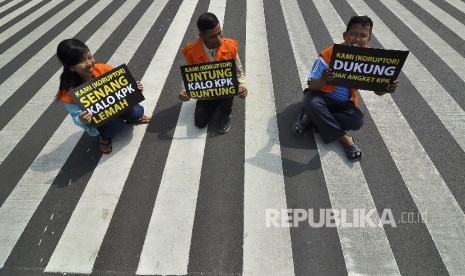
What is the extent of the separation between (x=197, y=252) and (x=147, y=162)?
1303 mm

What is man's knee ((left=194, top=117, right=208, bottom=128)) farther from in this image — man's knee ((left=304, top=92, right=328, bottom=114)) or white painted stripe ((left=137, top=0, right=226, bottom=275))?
man's knee ((left=304, top=92, right=328, bottom=114))

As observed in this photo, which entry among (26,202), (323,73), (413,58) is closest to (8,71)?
(26,202)

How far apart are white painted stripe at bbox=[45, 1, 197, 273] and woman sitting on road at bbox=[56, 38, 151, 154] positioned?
0.67 ft

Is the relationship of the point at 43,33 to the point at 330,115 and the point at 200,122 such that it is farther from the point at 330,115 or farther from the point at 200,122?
the point at 330,115

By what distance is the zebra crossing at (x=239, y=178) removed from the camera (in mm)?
2846

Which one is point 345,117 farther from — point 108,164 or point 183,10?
point 183,10

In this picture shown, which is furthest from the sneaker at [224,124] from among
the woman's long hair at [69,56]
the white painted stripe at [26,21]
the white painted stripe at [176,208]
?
the white painted stripe at [26,21]

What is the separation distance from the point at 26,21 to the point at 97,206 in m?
5.93

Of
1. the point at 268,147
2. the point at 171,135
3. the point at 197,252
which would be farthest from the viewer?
the point at 171,135

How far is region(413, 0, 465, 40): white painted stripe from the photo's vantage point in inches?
230

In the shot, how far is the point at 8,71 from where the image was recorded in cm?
553

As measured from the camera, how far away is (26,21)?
7.19 meters

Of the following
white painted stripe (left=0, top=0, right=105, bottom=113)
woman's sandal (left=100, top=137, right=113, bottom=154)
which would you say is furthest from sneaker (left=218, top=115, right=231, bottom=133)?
white painted stripe (left=0, top=0, right=105, bottom=113)

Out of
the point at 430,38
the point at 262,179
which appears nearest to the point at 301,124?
the point at 262,179
